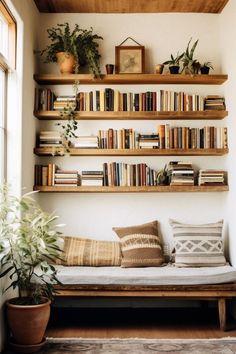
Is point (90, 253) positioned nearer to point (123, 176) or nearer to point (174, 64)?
point (123, 176)

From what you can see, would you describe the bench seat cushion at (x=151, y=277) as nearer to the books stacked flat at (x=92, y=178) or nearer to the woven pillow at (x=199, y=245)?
the woven pillow at (x=199, y=245)

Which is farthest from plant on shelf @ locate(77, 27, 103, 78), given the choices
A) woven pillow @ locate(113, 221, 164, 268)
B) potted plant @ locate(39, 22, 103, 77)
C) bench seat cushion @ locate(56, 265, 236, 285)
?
bench seat cushion @ locate(56, 265, 236, 285)

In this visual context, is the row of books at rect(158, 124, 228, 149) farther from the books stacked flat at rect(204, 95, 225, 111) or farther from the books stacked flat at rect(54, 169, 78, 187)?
the books stacked flat at rect(54, 169, 78, 187)

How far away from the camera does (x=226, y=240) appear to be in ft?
16.2

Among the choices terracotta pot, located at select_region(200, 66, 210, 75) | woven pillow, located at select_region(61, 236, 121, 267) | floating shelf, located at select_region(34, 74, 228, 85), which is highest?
terracotta pot, located at select_region(200, 66, 210, 75)

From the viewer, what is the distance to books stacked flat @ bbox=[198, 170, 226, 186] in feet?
16.1

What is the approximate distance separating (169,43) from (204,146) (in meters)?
1.22

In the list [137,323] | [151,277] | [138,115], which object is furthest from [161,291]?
[138,115]

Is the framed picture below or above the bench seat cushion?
above

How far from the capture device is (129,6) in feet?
16.6

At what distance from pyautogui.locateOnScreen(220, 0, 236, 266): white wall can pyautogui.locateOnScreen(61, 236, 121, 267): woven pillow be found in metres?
1.17

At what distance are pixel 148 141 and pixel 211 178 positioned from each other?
76 cm

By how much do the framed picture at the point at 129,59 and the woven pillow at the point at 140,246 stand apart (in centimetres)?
165

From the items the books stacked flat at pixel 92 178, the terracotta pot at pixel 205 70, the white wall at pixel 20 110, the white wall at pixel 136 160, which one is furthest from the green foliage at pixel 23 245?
the terracotta pot at pixel 205 70
